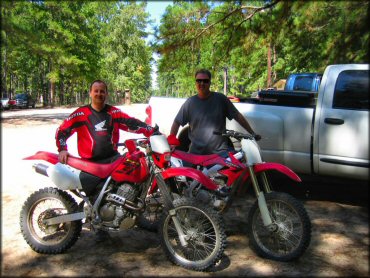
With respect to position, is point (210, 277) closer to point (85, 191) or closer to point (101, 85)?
point (85, 191)

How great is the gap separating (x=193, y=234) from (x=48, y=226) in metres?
1.38

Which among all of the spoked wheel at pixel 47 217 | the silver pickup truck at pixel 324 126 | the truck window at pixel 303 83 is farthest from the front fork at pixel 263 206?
the truck window at pixel 303 83

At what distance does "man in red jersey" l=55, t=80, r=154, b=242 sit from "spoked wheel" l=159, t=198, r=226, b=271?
0.88 metres

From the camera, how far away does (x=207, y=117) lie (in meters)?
4.30

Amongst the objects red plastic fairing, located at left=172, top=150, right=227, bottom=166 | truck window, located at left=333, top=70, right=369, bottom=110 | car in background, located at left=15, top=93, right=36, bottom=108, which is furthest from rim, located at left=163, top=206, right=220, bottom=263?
car in background, located at left=15, top=93, right=36, bottom=108

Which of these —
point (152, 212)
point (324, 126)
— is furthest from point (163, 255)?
point (324, 126)

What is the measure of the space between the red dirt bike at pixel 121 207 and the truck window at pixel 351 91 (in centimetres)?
234

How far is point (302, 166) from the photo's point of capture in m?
4.97

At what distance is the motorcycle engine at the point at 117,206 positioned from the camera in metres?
3.46

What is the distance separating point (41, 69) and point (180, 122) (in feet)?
146

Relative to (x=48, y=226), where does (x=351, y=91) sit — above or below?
above

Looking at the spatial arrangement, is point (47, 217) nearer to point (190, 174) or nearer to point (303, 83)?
point (190, 174)

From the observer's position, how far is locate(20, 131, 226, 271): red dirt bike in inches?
Result: 132

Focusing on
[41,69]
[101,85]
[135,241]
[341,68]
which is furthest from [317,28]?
[41,69]
